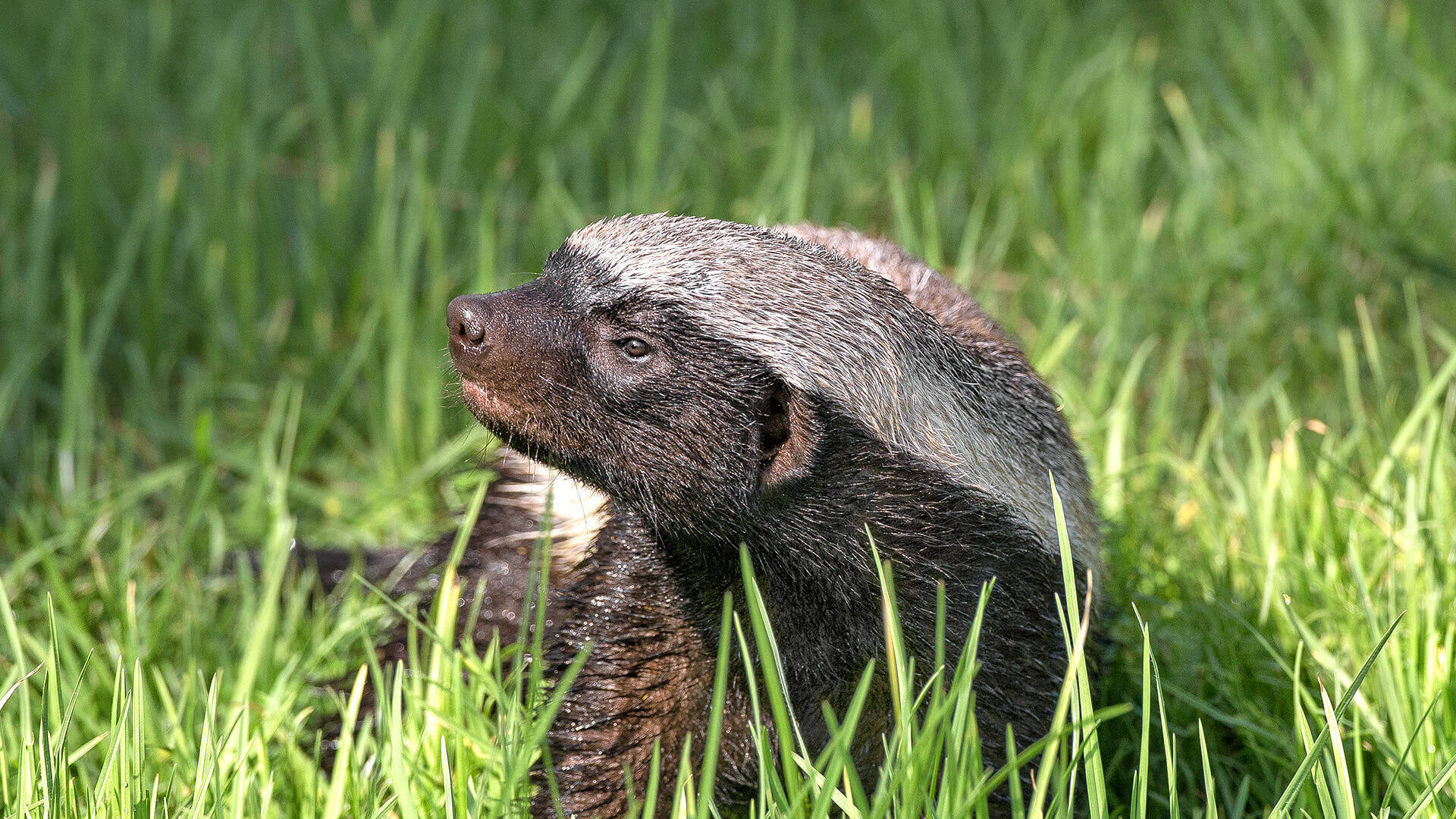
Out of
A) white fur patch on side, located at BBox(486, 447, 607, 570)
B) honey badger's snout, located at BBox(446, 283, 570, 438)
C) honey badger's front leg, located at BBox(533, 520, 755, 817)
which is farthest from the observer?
white fur patch on side, located at BBox(486, 447, 607, 570)

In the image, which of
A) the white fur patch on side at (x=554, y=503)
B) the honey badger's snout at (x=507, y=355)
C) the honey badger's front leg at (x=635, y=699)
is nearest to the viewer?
the honey badger's snout at (x=507, y=355)

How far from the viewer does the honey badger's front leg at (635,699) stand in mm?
2736

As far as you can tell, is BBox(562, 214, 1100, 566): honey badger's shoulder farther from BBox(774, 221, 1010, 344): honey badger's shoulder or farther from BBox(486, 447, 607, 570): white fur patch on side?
BBox(486, 447, 607, 570): white fur patch on side

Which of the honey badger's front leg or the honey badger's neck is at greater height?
the honey badger's neck

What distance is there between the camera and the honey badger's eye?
8.24 feet

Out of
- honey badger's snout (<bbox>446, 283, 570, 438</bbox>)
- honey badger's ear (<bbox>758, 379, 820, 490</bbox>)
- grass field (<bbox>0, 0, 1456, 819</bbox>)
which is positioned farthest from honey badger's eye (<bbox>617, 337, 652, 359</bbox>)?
grass field (<bbox>0, 0, 1456, 819</bbox>)

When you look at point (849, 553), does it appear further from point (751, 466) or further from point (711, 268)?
point (711, 268)

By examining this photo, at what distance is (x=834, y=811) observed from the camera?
2.74m

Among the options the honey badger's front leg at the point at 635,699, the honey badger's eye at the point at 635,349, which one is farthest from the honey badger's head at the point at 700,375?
the honey badger's front leg at the point at 635,699

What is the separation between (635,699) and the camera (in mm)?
2805

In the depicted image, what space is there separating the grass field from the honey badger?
0.15 meters

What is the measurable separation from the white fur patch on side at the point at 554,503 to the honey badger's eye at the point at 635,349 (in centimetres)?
53

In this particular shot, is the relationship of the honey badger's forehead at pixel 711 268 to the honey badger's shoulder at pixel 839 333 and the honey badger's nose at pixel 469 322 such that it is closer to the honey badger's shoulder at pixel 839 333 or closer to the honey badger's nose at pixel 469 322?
the honey badger's shoulder at pixel 839 333

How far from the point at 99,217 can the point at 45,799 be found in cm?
310
